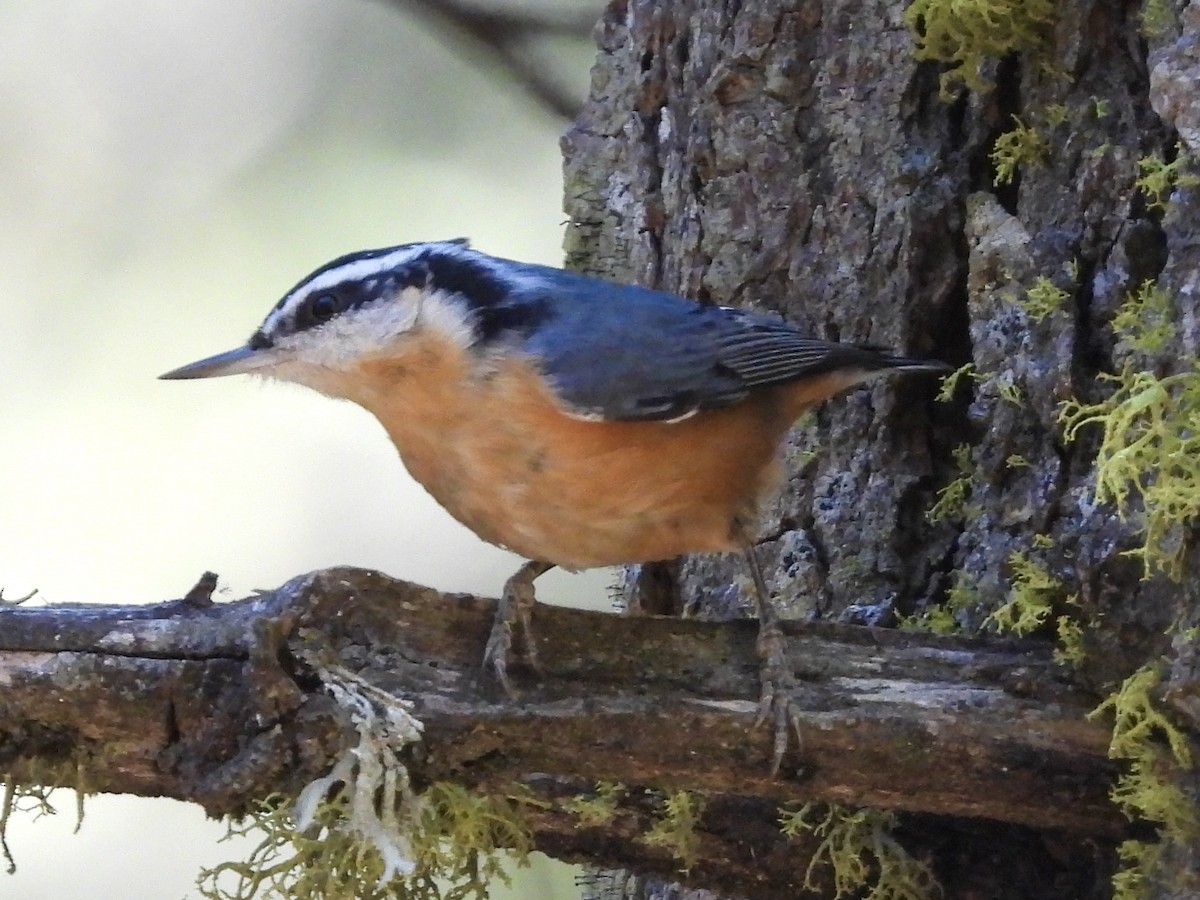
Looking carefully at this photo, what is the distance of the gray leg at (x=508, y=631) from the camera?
4.72 ft

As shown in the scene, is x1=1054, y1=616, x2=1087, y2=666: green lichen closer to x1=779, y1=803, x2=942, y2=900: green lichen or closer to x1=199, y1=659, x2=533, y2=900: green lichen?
x1=779, y1=803, x2=942, y2=900: green lichen

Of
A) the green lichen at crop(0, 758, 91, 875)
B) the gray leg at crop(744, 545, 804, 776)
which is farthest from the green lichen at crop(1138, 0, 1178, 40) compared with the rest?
the green lichen at crop(0, 758, 91, 875)

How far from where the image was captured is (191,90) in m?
3.04

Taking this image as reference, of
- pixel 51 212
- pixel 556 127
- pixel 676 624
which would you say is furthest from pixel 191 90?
pixel 676 624

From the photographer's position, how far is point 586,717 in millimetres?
1426

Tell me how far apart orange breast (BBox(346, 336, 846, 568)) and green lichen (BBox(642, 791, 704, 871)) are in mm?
340

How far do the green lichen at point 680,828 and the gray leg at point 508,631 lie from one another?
0.29m

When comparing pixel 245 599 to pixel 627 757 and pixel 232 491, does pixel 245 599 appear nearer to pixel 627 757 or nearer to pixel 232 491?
pixel 627 757

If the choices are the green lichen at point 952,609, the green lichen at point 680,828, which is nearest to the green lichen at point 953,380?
the green lichen at point 952,609

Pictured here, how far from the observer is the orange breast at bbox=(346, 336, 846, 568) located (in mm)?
1692

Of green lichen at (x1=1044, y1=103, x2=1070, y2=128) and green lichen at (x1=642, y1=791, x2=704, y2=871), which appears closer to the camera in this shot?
green lichen at (x1=642, y1=791, x2=704, y2=871)

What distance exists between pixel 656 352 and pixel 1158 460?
0.72 m

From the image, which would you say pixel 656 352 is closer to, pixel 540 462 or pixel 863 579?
pixel 540 462

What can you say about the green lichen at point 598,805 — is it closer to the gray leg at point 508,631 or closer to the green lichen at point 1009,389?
the gray leg at point 508,631
